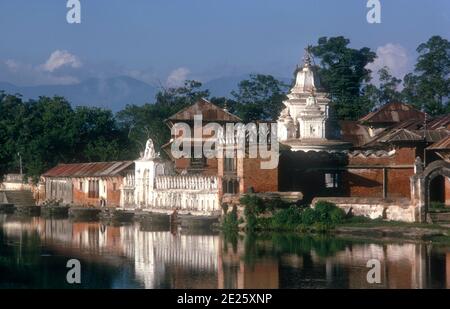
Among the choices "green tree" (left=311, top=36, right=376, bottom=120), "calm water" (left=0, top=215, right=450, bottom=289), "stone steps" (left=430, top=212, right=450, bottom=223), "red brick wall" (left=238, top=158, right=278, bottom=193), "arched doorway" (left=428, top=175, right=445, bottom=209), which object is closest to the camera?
"calm water" (left=0, top=215, right=450, bottom=289)

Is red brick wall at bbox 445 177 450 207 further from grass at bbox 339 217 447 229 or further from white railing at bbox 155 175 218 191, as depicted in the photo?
Answer: white railing at bbox 155 175 218 191

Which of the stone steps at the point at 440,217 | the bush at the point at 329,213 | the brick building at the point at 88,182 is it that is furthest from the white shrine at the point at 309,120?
the stone steps at the point at 440,217

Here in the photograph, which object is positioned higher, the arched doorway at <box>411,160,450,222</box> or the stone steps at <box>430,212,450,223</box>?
the arched doorway at <box>411,160,450,222</box>

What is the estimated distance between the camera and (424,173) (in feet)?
130

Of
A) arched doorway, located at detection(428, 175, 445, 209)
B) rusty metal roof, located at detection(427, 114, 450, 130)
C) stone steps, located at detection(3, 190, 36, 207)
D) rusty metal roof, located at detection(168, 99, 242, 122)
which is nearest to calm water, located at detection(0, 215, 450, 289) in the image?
arched doorway, located at detection(428, 175, 445, 209)

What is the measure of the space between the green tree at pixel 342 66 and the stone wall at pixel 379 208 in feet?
144

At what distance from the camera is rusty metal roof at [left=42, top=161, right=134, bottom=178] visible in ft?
202

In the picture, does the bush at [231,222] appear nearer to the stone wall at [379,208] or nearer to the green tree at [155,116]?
the stone wall at [379,208]

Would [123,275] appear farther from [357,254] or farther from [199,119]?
[199,119]

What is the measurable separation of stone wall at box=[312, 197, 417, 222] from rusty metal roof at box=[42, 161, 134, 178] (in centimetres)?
2165

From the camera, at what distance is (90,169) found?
65875mm

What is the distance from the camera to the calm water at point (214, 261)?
2806cm
